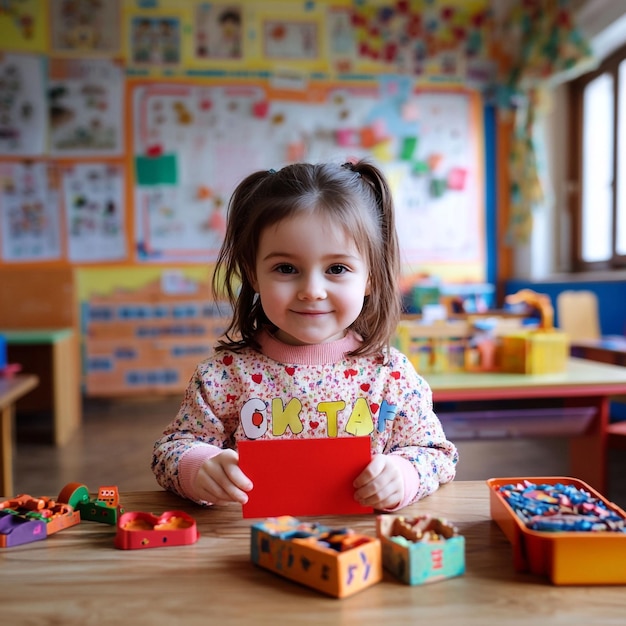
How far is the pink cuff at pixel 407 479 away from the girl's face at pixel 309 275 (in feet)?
0.77

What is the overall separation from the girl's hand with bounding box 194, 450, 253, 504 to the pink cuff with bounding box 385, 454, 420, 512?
0.61 feet

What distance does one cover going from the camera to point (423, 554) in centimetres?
63

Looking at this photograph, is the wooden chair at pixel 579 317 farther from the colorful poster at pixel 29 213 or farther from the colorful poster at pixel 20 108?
the colorful poster at pixel 20 108

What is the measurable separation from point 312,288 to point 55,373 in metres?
3.15

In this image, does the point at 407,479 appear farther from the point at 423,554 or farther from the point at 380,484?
the point at 423,554

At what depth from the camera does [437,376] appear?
2301 millimetres

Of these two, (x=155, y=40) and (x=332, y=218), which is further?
(x=155, y=40)

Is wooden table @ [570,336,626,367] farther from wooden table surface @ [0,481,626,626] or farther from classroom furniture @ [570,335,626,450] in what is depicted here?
wooden table surface @ [0,481,626,626]

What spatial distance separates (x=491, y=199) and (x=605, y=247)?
3.38 ft

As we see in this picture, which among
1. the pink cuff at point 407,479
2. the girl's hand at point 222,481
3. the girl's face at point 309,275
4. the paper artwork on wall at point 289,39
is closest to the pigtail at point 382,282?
the girl's face at point 309,275

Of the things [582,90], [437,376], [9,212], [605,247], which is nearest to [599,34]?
[582,90]

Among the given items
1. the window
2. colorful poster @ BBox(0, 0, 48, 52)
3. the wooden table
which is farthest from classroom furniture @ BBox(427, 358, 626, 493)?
colorful poster @ BBox(0, 0, 48, 52)

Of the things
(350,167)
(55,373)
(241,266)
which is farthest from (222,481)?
(55,373)

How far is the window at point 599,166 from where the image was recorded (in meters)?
4.06
